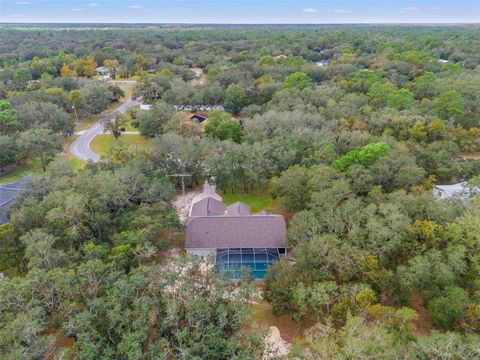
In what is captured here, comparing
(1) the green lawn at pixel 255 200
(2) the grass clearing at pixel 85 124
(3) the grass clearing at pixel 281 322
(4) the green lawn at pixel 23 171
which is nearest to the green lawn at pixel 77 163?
(4) the green lawn at pixel 23 171

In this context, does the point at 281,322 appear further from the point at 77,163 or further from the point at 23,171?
the point at 23,171

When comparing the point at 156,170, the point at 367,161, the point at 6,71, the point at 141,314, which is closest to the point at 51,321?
the point at 141,314

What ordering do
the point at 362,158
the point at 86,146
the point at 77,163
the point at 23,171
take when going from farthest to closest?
the point at 86,146 < the point at 77,163 < the point at 23,171 < the point at 362,158

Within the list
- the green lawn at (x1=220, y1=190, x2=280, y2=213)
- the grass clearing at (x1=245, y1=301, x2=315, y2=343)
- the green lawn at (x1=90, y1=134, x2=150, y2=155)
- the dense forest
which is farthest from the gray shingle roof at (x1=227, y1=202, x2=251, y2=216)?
the green lawn at (x1=90, y1=134, x2=150, y2=155)

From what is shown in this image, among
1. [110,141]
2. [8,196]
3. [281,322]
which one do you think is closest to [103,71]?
[110,141]

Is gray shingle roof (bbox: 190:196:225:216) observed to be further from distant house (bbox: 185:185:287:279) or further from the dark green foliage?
the dark green foliage

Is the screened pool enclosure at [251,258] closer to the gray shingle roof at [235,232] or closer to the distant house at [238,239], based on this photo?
the distant house at [238,239]
